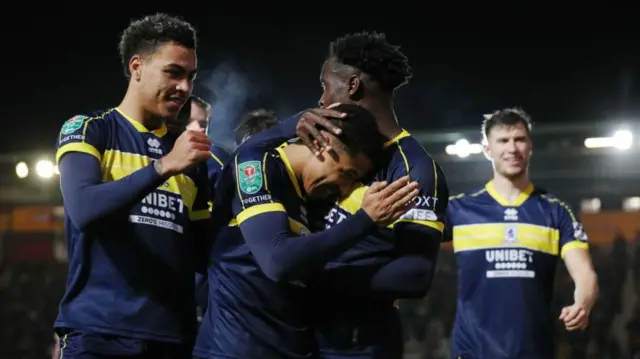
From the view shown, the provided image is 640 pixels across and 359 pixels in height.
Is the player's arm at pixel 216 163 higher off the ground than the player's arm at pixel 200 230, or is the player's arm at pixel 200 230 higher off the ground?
the player's arm at pixel 216 163

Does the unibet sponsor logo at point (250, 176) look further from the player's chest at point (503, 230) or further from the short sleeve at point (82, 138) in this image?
the player's chest at point (503, 230)

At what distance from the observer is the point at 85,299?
108 inches

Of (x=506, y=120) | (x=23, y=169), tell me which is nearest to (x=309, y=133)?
(x=506, y=120)

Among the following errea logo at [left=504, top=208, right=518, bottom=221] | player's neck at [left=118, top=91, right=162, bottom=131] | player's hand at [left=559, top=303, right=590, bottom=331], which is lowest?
player's hand at [left=559, top=303, right=590, bottom=331]

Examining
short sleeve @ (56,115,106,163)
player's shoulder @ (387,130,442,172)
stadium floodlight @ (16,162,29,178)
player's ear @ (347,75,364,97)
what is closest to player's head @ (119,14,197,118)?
short sleeve @ (56,115,106,163)

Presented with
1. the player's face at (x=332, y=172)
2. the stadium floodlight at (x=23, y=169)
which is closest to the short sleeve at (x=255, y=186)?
the player's face at (x=332, y=172)

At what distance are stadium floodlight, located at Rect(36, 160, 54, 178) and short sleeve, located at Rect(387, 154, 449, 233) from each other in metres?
10.6

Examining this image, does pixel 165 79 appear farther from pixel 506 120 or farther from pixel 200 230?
pixel 506 120

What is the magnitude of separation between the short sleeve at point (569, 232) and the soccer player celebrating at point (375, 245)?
73.6 inches

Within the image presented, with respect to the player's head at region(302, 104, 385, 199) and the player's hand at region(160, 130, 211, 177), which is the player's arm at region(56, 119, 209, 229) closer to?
the player's hand at region(160, 130, 211, 177)

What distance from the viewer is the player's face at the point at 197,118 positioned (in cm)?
445

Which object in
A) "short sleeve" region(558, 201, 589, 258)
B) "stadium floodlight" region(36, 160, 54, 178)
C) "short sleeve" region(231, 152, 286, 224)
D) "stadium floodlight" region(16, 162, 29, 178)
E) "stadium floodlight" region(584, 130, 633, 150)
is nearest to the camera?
"short sleeve" region(231, 152, 286, 224)

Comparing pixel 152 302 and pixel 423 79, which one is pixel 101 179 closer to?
pixel 152 302

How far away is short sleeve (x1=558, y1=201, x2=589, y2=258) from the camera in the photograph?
455cm
